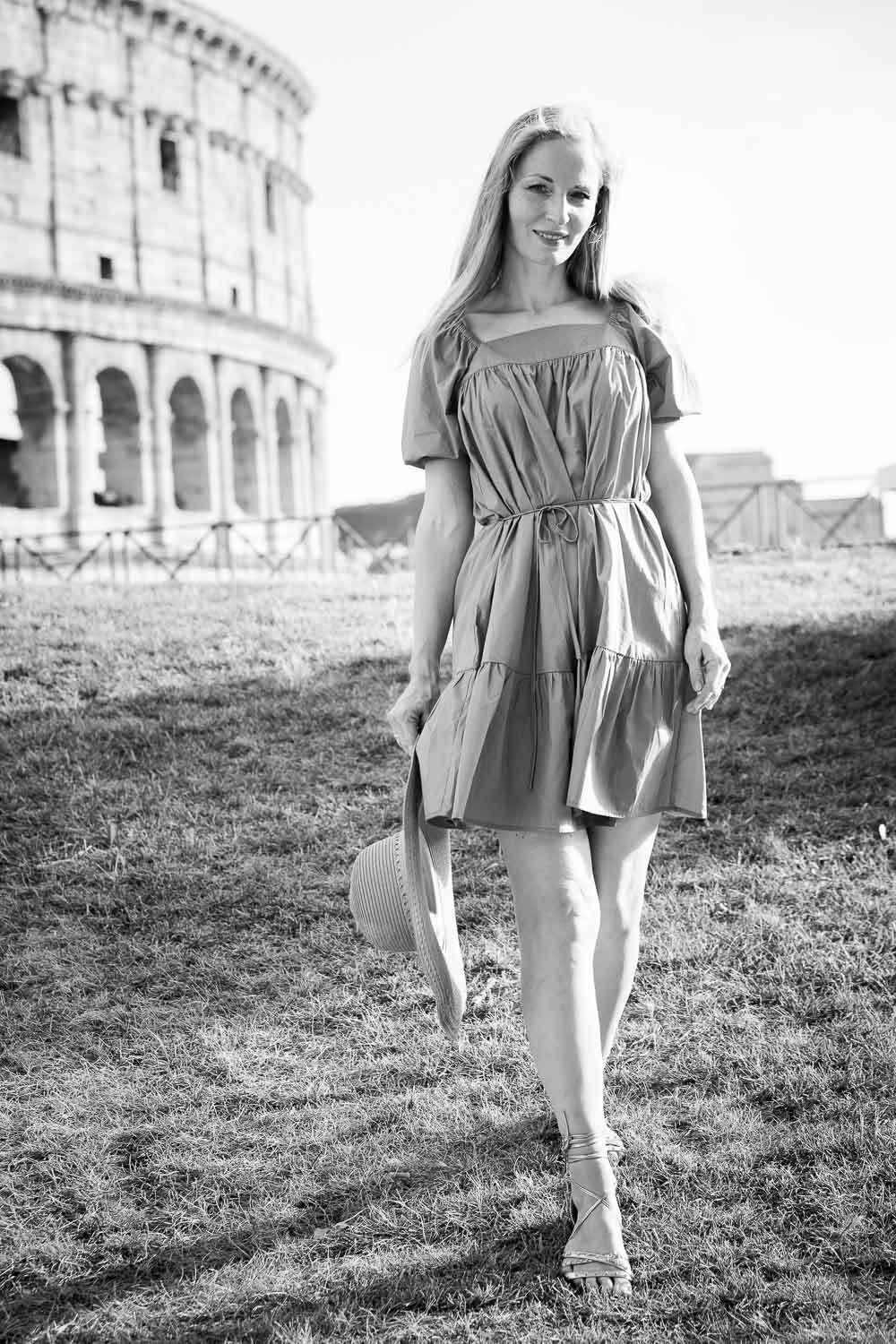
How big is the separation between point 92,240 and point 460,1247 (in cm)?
2968

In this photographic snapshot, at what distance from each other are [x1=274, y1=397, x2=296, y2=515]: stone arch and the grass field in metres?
27.7

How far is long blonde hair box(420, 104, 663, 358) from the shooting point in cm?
270

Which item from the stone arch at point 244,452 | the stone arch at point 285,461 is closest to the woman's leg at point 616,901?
the stone arch at point 244,452

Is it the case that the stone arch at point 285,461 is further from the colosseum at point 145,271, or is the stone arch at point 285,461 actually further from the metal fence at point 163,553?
the metal fence at point 163,553

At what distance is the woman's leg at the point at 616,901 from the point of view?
2.71m

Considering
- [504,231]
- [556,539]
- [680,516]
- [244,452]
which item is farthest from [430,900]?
[244,452]

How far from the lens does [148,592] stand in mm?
12695

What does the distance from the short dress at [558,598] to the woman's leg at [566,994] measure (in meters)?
0.09

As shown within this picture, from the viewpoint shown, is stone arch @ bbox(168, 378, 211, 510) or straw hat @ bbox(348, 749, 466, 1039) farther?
stone arch @ bbox(168, 378, 211, 510)

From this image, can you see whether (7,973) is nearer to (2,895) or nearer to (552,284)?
(2,895)

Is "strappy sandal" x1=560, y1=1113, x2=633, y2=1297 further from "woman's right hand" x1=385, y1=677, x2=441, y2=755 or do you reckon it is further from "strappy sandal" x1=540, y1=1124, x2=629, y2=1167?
"woman's right hand" x1=385, y1=677, x2=441, y2=755

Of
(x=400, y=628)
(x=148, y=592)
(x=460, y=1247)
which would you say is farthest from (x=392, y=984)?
(x=148, y=592)

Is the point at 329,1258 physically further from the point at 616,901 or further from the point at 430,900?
the point at 616,901

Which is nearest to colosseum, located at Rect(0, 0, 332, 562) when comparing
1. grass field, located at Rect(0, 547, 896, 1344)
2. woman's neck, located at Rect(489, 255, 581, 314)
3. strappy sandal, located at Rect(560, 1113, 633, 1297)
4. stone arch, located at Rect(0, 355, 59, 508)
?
stone arch, located at Rect(0, 355, 59, 508)
